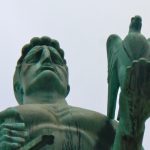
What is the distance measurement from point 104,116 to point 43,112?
3.11 feet

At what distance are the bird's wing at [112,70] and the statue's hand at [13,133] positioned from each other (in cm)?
174

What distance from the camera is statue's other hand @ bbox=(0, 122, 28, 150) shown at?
13.4 metres

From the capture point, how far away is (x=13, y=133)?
13.5 m

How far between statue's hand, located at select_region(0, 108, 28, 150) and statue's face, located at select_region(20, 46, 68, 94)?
90.8 inches

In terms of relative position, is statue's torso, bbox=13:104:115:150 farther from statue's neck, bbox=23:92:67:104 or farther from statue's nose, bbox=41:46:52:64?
statue's nose, bbox=41:46:52:64

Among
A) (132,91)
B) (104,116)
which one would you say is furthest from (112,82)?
(132,91)

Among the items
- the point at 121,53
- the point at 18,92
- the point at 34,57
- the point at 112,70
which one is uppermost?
the point at 121,53

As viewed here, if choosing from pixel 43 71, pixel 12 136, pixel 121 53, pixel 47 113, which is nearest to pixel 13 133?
pixel 12 136

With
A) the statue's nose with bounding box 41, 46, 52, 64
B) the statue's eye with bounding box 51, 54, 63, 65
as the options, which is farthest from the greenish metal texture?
the statue's eye with bounding box 51, 54, 63, 65

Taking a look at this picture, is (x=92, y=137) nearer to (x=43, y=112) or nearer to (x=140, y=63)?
(x=43, y=112)

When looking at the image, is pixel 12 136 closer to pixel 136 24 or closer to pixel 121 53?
pixel 121 53

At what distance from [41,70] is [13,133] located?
280cm

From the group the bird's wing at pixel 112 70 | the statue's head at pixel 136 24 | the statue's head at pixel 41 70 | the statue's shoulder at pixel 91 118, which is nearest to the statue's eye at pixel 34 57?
the statue's head at pixel 41 70

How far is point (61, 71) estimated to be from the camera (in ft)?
54.0
